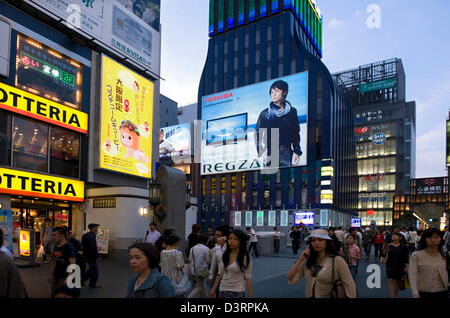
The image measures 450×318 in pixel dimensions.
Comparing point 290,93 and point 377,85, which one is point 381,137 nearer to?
point 377,85

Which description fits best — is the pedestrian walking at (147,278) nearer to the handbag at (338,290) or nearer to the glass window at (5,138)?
the handbag at (338,290)

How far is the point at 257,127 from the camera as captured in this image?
5569 centimetres

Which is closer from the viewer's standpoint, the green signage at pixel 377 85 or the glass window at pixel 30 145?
the glass window at pixel 30 145

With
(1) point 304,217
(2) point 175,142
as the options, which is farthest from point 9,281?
(2) point 175,142

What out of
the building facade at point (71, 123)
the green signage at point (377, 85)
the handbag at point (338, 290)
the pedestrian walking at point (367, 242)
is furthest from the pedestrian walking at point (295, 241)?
the green signage at point (377, 85)

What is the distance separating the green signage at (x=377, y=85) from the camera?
99019 millimetres

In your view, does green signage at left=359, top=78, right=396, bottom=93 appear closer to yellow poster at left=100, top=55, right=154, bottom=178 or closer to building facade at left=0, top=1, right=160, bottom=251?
yellow poster at left=100, top=55, right=154, bottom=178

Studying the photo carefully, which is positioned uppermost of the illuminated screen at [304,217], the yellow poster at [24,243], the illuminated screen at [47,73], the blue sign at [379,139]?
the blue sign at [379,139]

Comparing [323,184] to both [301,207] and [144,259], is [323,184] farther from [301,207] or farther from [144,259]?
[144,259]

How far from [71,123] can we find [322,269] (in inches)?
803

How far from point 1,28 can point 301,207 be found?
150ft

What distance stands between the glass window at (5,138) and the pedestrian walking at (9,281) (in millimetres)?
16273

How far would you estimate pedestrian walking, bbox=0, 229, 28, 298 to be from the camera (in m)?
4.00

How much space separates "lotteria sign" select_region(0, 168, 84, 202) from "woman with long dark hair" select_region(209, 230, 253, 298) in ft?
51.5
